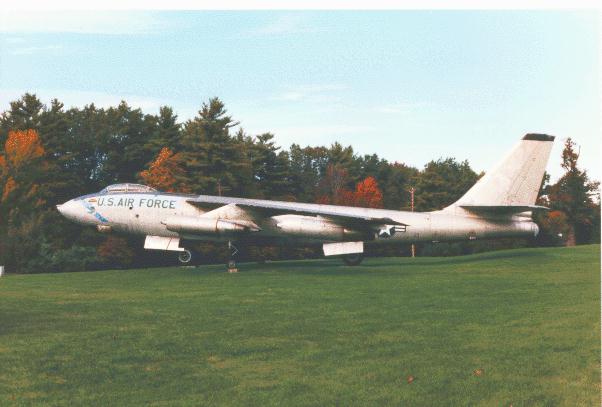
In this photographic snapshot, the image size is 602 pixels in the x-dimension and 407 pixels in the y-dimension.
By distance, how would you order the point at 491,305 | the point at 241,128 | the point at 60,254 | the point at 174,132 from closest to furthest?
1. the point at 491,305
2. the point at 60,254
3. the point at 174,132
4. the point at 241,128

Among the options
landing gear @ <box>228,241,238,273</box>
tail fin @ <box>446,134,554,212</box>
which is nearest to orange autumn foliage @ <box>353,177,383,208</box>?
tail fin @ <box>446,134,554,212</box>

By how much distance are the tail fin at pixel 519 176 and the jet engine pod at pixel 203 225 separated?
1058 centimetres

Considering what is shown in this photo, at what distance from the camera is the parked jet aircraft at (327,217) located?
2811cm

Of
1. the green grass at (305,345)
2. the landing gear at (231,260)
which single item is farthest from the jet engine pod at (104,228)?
the green grass at (305,345)

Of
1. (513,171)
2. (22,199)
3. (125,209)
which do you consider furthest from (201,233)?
(22,199)

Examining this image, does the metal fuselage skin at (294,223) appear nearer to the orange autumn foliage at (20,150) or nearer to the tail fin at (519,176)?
the tail fin at (519,176)

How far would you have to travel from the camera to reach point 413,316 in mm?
13578

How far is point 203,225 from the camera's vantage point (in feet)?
89.5

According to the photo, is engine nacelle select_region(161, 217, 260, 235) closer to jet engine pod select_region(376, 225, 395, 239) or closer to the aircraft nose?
the aircraft nose

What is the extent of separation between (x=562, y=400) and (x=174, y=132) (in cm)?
5898

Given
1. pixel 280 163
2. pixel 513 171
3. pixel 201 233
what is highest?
pixel 280 163

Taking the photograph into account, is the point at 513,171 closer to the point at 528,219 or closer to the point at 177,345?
the point at 528,219

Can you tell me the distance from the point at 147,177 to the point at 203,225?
92.8ft

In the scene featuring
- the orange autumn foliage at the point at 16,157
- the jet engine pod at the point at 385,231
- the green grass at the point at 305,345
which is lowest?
the green grass at the point at 305,345
